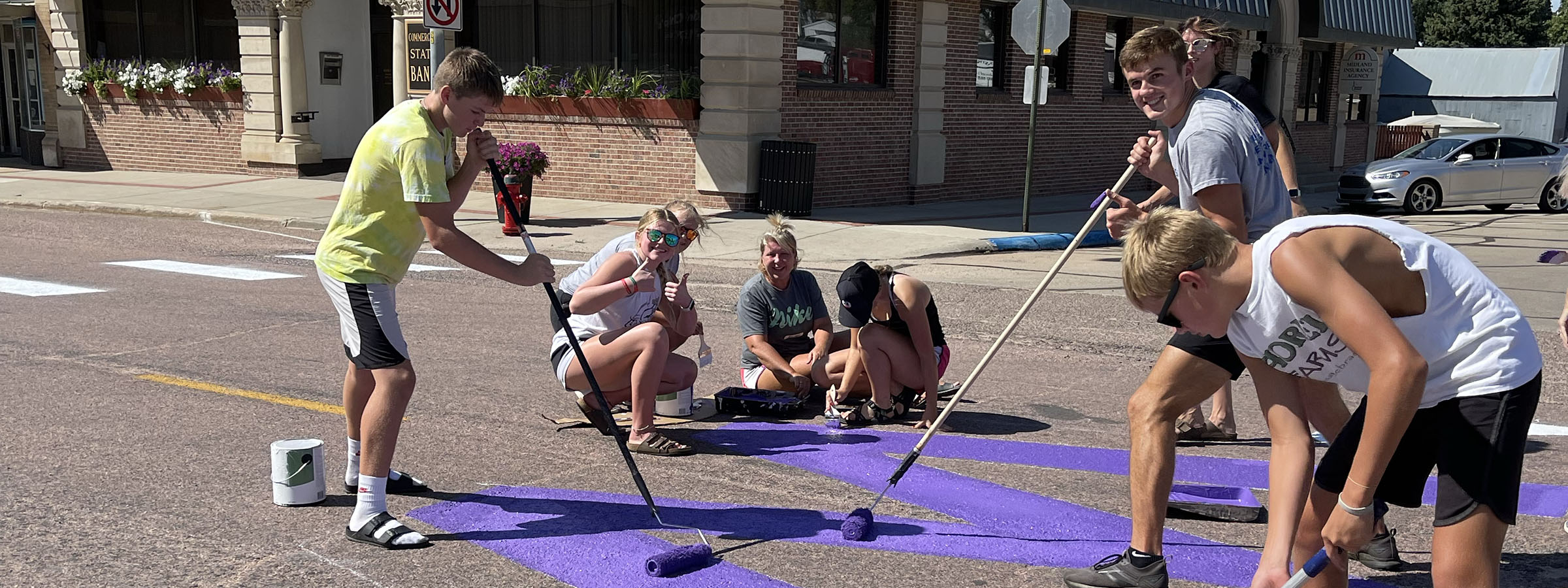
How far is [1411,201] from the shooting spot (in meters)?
21.5

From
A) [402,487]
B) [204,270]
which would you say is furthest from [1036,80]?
[402,487]

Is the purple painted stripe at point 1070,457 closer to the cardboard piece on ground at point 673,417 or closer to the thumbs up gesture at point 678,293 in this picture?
the cardboard piece on ground at point 673,417

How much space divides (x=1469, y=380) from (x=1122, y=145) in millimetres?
22306

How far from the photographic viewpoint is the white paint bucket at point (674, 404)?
6.61m

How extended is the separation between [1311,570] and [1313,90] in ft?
101

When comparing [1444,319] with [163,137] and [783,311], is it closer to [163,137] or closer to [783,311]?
[783,311]

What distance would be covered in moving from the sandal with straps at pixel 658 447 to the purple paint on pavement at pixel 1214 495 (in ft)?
7.14

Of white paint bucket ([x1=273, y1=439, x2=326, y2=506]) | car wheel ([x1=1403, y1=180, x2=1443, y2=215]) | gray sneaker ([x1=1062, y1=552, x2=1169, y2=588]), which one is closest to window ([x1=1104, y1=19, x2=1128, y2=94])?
car wheel ([x1=1403, y1=180, x2=1443, y2=215])

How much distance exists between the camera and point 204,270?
38.9ft

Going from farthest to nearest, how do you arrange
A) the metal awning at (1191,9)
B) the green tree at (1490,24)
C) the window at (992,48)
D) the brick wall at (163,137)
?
the green tree at (1490,24), the brick wall at (163,137), the metal awning at (1191,9), the window at (992,48)

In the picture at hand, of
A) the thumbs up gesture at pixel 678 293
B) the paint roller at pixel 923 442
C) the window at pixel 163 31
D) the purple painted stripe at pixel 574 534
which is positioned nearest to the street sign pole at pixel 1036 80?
the thumbs up gesture at pixel 678 293

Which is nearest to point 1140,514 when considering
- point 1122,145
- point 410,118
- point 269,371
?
point 410,118

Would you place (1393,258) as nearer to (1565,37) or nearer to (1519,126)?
(1519,126)

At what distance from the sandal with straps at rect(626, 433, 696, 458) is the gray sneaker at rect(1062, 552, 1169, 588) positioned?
2184mm
